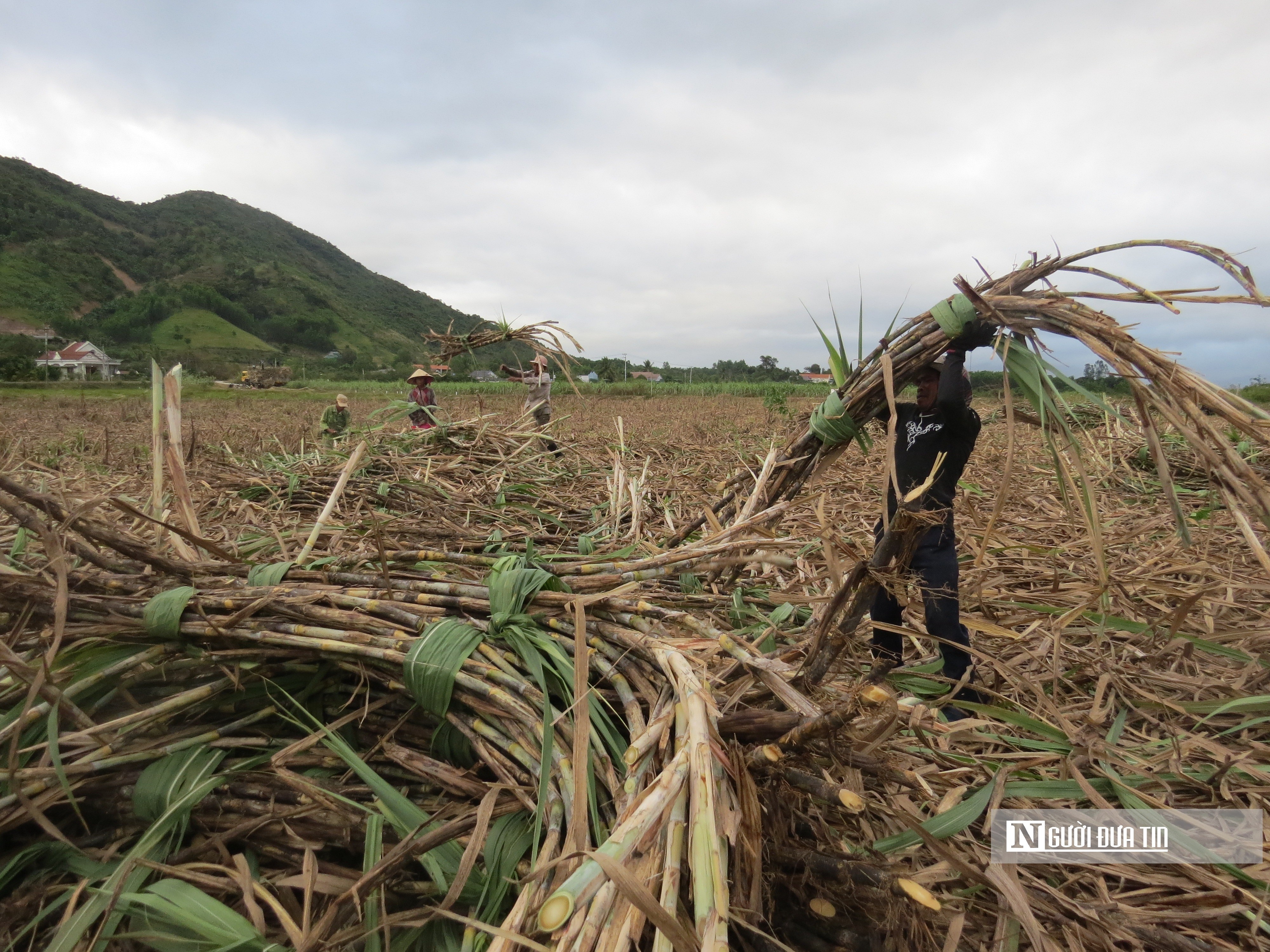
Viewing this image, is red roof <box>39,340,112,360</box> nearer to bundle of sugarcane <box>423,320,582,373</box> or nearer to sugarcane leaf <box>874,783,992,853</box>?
bundle of sugarcane <box>423,320,582,373</box>

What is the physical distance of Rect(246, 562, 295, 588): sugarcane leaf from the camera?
1759 mm

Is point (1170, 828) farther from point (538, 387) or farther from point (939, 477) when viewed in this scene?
point (538, 387)

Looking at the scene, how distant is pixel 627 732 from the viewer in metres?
1.45

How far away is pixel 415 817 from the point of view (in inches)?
52.1

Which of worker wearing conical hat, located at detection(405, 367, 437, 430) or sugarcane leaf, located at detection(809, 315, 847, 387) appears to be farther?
worker wearing conical hat, located at detection(405, 367, 437, 430)

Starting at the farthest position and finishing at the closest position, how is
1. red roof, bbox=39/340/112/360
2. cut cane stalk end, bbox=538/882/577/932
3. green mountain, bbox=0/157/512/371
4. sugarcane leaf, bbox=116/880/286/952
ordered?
1. green mountain, bbox=0/157/512/371
2. red roof, bbox=39/340/112/360
3. sugarcane leaf, bbox=116/880/286/952
4. cut cane stalk end, bbox=538/882/577/932

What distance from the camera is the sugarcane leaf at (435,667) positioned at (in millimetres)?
1441

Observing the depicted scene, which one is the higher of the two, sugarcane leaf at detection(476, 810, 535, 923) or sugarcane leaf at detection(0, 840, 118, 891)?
sugarcane leaf at detection(476, 810, 535, 923)

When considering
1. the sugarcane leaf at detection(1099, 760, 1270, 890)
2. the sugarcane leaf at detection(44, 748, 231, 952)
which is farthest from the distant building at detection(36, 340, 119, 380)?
the sugarcane leaf at detection(1099, 760, 1270, 890)

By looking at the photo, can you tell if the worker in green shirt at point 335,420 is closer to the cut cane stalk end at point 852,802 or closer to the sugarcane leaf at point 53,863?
the sugarcane leaf at point 53,863

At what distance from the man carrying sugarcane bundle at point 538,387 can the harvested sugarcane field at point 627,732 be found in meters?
4.73

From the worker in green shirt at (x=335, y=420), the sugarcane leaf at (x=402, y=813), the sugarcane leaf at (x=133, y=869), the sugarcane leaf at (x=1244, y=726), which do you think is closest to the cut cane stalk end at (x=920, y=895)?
the sugarcane leaf at (x=402, y=813)

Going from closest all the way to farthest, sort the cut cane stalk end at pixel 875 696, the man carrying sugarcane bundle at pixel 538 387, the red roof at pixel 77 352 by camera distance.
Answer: the cut cane stalk end at pixel 875 696 → the man carrying sugarcane bundle at pixel 538 387 → the red roof at pixel 77 352

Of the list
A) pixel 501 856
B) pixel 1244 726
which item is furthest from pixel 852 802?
pixel 1244 726
